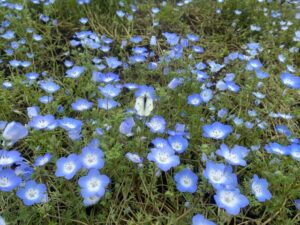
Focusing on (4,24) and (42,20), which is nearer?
(4,24)

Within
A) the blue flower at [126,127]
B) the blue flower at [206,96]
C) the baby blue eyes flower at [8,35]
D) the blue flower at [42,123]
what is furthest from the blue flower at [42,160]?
the baby blue eyes flower at [8,35]

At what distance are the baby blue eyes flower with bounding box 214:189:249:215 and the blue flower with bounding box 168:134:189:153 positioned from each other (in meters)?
0.40

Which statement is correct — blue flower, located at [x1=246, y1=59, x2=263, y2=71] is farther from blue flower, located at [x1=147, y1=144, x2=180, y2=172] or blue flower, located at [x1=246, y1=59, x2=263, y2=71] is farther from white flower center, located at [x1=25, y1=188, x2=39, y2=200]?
white flower center, located at [x1=25, y1=188, x2=39, y2=200]

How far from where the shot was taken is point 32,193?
181 cm

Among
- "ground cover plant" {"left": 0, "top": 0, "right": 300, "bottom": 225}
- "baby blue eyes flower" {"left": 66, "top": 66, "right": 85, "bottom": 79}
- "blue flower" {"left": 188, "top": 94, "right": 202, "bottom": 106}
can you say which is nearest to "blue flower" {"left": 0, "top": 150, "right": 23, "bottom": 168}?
"ground cover plant" {"left": 0, "top": 0, "right": 300, "bottom": 225}

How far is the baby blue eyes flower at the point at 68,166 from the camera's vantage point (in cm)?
181

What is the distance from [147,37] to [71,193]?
2.14m

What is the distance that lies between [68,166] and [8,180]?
264 mm

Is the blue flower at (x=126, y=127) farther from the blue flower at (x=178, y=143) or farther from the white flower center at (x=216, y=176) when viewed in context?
the white flower center at (x=216, y=176)

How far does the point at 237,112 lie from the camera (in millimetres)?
2824

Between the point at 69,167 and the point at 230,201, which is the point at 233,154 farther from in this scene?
the point at 69,167

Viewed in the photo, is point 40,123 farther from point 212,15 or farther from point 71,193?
point 212,15

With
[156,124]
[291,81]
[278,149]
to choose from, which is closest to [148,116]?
[156,124]

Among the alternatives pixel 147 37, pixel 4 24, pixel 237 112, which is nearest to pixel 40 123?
pixel 237 112
